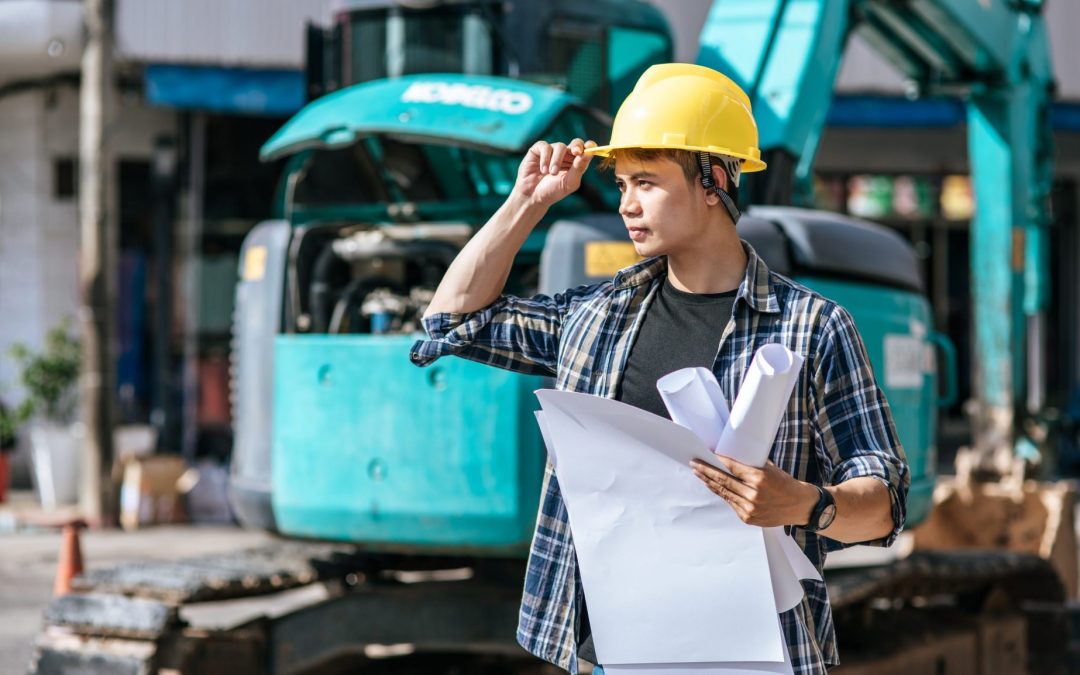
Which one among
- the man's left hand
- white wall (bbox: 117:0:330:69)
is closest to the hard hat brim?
the man's left hand

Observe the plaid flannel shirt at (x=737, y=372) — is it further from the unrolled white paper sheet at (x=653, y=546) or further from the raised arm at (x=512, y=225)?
the unrolled white paper sheet at (x=653, y=546)

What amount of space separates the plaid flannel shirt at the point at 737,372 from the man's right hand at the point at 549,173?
0.69 feet

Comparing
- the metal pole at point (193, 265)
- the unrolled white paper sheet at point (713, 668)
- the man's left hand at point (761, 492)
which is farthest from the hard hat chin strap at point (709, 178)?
the metal pole at point (193, 265)

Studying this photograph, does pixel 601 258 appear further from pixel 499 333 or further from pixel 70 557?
pixel 70 557

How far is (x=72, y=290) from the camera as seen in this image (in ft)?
51.3

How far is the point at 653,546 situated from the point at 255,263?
314 centimetres

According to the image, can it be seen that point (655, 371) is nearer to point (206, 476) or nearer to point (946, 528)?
point (946, 528)

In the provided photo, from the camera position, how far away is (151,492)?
12242 millimetres

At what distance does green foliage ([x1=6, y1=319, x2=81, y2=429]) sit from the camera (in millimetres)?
13250

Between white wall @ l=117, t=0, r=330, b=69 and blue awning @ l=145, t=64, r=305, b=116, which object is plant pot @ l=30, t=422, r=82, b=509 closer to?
blue awning @ l=145, t=64, r=305, b=116

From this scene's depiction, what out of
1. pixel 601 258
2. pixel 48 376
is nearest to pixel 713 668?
pixel 601 258

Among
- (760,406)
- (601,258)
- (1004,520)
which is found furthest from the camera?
(1004,520)

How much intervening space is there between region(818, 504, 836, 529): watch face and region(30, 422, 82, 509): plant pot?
11457 mm

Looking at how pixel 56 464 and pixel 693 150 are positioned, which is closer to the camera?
pixel 693 150
